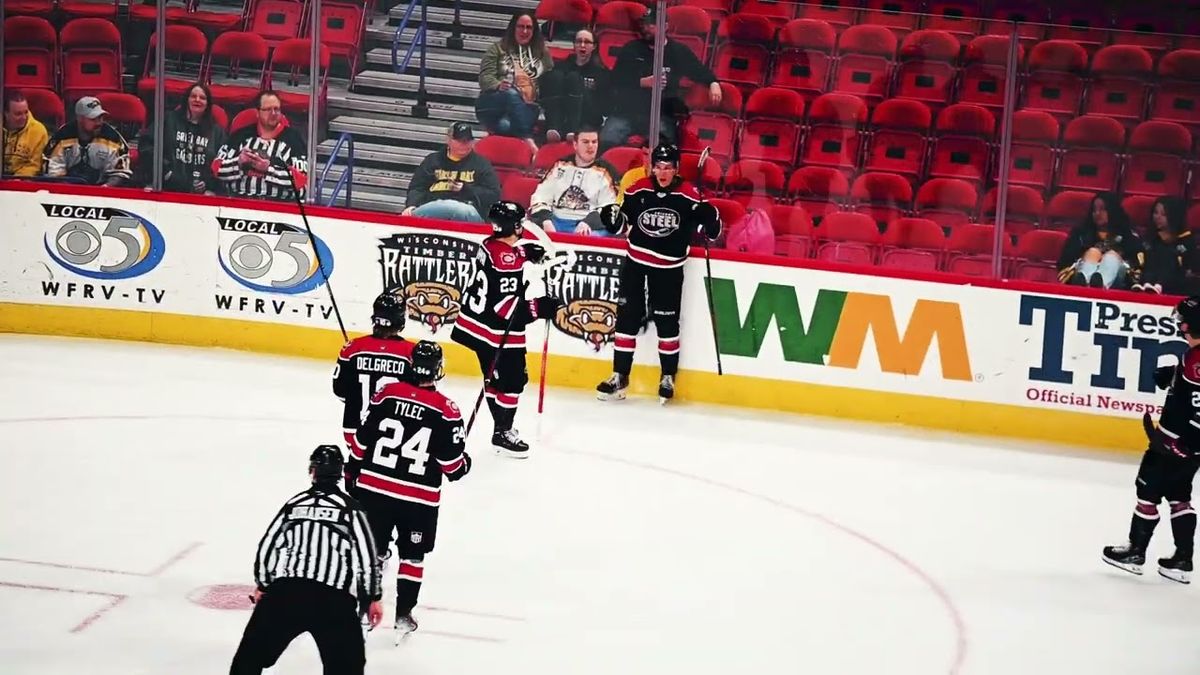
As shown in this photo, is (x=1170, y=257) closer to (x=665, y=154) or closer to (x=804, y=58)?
(x=804, y=58)

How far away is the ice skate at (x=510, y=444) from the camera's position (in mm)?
8445

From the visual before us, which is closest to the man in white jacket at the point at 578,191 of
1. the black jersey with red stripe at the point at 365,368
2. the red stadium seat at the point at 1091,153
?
the red stadium seat at the point at 1091,153

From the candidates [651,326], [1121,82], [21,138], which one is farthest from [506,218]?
[21,138]

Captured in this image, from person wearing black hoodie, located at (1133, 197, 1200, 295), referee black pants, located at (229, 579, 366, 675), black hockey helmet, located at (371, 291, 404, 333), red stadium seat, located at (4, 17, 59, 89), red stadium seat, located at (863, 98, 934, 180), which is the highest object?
red stadium seat, located at (4, 17, 59, 89)

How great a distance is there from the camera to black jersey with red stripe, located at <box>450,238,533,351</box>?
8.23 meters

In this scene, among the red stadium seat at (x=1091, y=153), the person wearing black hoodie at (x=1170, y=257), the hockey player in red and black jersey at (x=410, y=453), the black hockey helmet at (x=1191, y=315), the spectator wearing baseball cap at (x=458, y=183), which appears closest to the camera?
the hockey player in red and black jersey at (x=410, y=453)

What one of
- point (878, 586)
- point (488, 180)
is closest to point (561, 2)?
point (488, 180)

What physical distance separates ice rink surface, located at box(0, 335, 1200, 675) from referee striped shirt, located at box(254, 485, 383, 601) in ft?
3.25

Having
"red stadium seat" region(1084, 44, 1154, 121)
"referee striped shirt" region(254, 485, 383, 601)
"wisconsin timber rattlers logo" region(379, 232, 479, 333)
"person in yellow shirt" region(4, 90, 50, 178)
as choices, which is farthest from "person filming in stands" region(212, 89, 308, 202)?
"referee striped shirt" region(254, 485, 383, 601)

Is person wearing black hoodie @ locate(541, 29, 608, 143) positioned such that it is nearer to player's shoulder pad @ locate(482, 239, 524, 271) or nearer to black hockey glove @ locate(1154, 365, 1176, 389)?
player's shoulder pad @ locate(482, 239, 524, 271)

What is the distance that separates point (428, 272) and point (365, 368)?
13.3 feet

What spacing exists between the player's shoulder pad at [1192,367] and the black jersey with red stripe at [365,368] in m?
3.25

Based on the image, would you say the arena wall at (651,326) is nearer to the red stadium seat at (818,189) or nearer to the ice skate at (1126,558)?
the red stadium seat at (818,189)

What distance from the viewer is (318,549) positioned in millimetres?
4543
